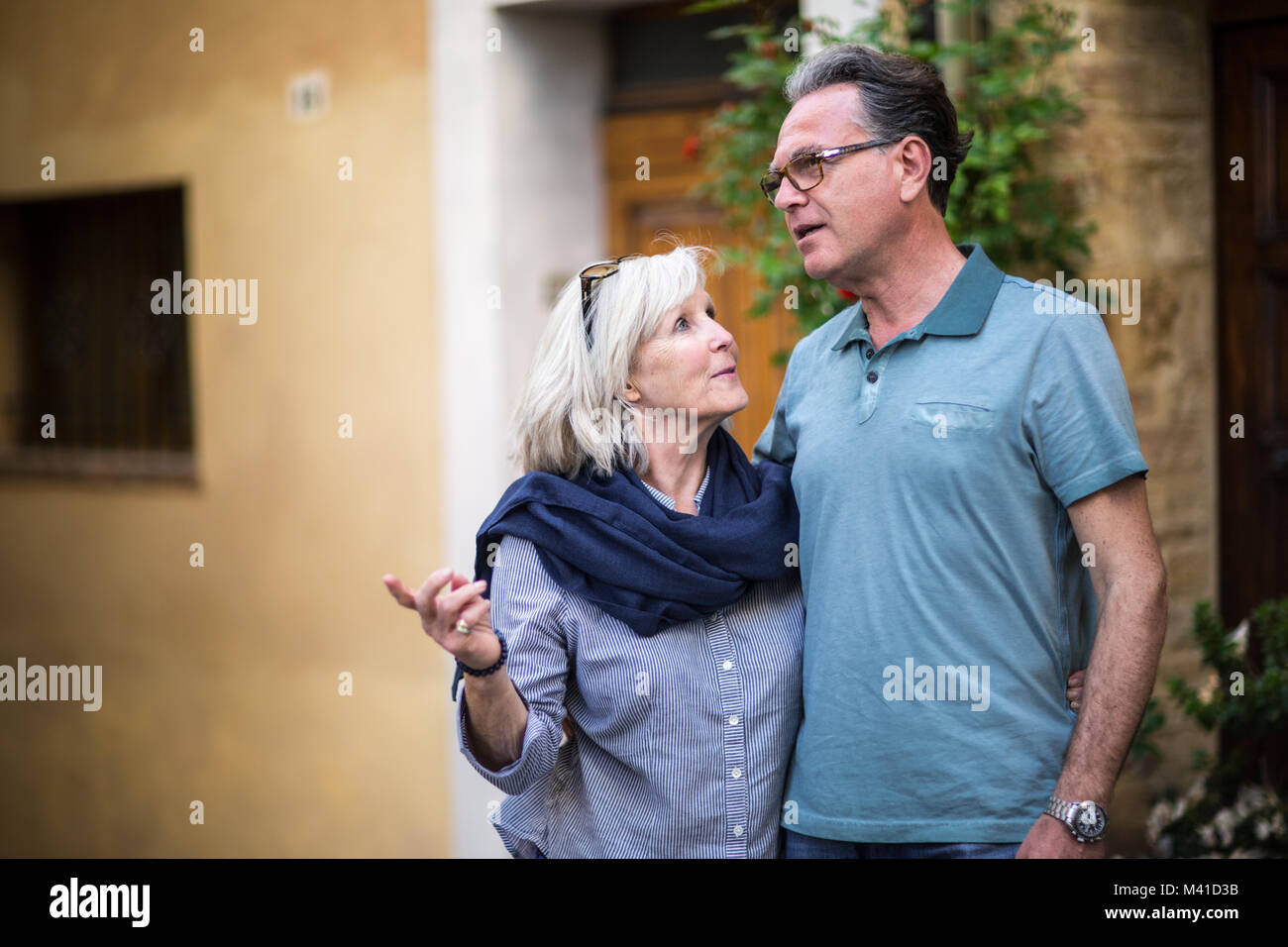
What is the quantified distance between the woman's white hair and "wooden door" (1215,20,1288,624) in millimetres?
2186

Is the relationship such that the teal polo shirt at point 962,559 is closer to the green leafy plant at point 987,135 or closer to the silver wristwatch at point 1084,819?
the silver wristwatch at point 1084,819

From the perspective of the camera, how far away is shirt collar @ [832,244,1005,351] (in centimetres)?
244

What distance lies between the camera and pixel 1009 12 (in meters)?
4.16

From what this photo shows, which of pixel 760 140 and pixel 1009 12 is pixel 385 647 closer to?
pixel 760 140

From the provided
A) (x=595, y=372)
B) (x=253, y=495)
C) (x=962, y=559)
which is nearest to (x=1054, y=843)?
(x=962, y=559)

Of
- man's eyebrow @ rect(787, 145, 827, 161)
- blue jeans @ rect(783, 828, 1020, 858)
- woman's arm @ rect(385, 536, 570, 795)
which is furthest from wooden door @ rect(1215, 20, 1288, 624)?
woman's arm @ rect(385, 536, 570, 795)

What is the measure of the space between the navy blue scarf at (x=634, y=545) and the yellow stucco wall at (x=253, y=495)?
322cm

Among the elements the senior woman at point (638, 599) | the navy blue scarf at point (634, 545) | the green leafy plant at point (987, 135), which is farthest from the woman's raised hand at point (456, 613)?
the green leafy plant at point (987, 135)

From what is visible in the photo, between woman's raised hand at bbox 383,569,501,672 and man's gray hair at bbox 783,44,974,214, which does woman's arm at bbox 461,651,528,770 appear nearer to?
woman's raised hand at bbox 383,569,501,672

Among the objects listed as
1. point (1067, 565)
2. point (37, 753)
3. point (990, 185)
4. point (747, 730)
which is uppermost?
point (990, 185)

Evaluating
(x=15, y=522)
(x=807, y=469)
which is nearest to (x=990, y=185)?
(x=807, y=469)

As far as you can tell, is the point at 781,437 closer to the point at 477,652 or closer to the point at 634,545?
the point at 634,545
